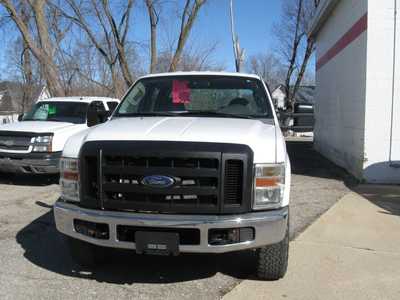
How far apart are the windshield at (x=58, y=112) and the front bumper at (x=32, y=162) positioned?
1406mm

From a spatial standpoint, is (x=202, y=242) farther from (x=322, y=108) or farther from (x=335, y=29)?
(x=322, y=108)

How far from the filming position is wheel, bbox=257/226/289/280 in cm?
423

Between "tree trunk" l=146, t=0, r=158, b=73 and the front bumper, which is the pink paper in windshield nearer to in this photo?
the front bumper

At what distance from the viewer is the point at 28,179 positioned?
1030 centimetres

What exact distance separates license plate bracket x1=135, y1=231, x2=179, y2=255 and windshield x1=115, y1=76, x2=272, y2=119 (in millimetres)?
1644

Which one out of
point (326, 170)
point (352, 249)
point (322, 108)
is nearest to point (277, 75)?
point (322, 108)

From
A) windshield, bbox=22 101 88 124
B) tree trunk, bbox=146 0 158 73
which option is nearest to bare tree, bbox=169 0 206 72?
tree trunk, bbox=146 0 158 73

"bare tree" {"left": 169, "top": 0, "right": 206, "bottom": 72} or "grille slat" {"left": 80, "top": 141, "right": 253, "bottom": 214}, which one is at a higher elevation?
"bare tree" {"left": 169, "top": 0, "right": 206, "bottom": 72}

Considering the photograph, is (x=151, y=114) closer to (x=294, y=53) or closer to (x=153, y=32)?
(x=153, y=32)

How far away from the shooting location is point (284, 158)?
Answer: 404cm

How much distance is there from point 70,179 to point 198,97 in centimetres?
188

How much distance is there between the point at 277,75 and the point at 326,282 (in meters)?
59.3

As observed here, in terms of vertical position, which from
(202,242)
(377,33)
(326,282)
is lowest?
(326,282)

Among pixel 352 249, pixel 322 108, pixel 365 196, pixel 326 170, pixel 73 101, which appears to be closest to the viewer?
pixel 352 249
